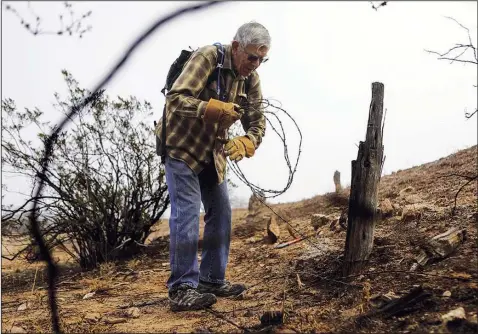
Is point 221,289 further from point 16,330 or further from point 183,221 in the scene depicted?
point 16,330

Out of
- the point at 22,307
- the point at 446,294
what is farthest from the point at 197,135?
the point at 22,307

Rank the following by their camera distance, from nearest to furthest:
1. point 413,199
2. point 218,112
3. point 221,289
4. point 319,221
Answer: point 218,112 → point 221,289 → point 413,199 → point 319,221

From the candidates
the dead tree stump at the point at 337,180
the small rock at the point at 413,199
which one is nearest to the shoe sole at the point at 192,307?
the small rock at the point at 413,199

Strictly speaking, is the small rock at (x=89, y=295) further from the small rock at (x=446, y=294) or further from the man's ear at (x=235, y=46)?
the small rock at (x=446, y=294)

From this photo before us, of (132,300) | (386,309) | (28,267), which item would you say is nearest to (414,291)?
(386,309)

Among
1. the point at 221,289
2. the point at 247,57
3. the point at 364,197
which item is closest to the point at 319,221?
the point at 221,289

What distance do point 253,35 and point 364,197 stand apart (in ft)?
4.12

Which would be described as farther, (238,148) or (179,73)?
(179,73)

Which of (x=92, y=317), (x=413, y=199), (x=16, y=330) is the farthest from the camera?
(x=413, y=199)

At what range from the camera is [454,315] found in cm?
248

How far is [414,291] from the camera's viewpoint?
108 inches

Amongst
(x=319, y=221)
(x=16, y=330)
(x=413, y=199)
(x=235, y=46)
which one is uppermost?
(x=235, y=46)

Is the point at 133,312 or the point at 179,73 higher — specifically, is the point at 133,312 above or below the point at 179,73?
below

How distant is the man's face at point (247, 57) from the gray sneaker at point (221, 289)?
59.7 inches
